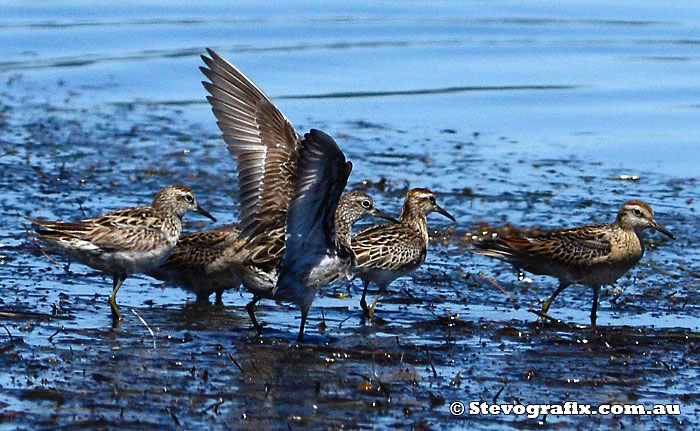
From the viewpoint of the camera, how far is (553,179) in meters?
15.2

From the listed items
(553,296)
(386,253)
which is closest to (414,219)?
(386,253)

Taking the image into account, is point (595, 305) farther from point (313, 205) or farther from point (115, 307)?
point (115, 307)

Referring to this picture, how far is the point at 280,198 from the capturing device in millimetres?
10234

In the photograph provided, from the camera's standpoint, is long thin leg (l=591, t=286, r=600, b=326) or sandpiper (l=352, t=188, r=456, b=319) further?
sandpiper (l=352, t=188, r=456, b=319)

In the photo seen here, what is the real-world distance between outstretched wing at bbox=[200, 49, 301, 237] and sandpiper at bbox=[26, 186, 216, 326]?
64 centimetres

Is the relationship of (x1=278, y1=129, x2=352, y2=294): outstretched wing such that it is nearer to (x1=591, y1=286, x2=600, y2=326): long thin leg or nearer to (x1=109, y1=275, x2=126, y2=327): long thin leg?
(x1=109, y1=275, x2=126, y2=327): long thin leg

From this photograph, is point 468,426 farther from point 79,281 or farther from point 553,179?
point 553,179

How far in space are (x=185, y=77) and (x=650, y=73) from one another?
24.6 feet

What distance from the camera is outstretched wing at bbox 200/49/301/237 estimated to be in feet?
33.5

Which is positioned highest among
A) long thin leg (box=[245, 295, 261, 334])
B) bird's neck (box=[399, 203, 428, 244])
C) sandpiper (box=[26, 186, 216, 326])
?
bird's neck (box=[399, 203, 428, 244])

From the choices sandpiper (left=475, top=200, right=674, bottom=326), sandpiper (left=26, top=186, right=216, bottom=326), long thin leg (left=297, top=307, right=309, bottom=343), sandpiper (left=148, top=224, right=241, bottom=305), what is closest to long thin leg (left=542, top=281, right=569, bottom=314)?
sandpiper (left=475, top=200, right=674, bottom=326)

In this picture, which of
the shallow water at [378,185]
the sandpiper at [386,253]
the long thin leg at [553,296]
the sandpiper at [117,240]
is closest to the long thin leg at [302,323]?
the shallow water at [378,185]

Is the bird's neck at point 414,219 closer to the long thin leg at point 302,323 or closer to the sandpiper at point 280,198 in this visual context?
the sandpiper at point 280,198

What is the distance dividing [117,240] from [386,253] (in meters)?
2.11
